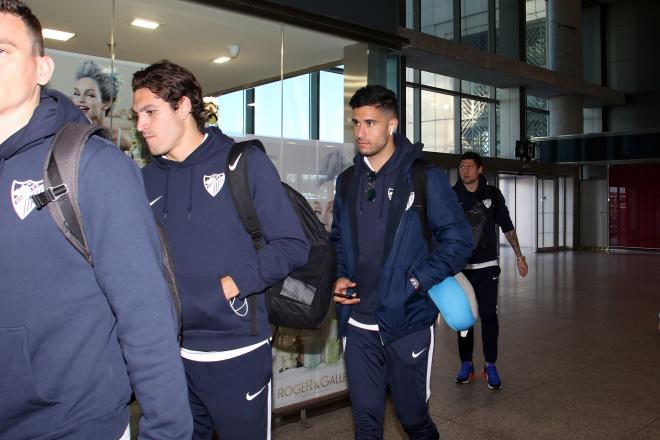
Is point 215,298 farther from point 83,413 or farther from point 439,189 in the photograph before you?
point 439,189

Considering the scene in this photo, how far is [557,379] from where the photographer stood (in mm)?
5844

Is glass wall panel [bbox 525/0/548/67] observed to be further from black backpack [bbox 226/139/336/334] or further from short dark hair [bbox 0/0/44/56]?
short dark hair [bbox 0/0/44/56]

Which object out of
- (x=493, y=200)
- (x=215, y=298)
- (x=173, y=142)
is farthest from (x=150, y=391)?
(x=493, y=200)

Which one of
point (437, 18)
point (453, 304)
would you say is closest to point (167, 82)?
point (453, 304)

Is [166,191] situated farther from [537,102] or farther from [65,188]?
[537,102]

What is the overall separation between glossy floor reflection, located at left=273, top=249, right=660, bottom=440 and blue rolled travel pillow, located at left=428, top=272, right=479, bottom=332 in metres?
1.53

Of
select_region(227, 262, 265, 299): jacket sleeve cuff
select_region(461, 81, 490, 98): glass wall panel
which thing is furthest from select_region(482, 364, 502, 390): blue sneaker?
select_region(461, 81, 490, 98): glass wall panel

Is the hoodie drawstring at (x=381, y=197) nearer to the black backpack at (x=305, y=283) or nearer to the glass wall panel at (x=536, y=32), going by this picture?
the black backpack at (x=305, y=283)

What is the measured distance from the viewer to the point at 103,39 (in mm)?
4188

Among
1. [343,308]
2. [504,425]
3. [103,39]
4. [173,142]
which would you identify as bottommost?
[504,425]

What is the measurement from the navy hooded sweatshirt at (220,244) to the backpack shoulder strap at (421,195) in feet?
2.96

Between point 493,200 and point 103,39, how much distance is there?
144 inches

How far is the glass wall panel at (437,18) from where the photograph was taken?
1758cm

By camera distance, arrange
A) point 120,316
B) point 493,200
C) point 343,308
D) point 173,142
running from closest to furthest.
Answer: point 120,316 → point 173,142 → point 343,308 → point 493,200
